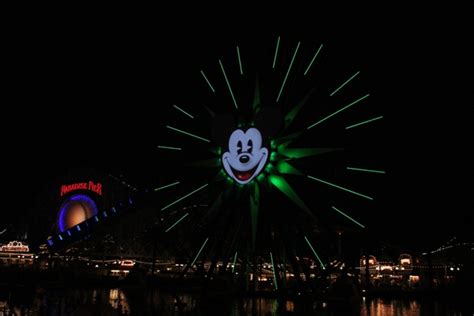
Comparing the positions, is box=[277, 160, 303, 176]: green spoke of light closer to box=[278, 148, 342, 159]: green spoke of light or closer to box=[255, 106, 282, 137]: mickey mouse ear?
box=[278, 148, 342, 159]: green spoke of light

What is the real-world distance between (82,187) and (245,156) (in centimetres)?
4305

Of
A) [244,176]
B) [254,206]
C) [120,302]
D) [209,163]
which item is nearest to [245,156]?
[244,176]

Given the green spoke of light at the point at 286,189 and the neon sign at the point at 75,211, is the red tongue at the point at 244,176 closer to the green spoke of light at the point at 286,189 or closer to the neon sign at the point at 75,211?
the green spoke of light at the point at 286,189

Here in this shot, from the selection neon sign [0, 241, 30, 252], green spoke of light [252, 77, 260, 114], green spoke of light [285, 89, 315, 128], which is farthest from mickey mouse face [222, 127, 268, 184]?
neon sign [0, 241, 30, 252]

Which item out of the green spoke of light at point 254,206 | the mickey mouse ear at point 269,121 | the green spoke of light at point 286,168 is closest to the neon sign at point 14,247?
the green spoke of light at point 254,206

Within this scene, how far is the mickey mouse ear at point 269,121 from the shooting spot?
2542cm

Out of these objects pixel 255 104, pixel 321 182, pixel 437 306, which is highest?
pixel 255 104

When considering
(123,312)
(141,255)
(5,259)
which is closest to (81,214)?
(5,259)

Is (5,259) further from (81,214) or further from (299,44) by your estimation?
(299,44)

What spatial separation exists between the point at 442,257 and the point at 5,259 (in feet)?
139

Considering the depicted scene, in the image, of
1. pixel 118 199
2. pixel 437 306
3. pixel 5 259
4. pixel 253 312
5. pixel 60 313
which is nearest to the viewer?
pixel 60 313

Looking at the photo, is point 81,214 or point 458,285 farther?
point 81,214

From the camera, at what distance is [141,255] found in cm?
4988

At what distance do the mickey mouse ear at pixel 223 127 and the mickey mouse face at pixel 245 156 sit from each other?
1.11 ft
